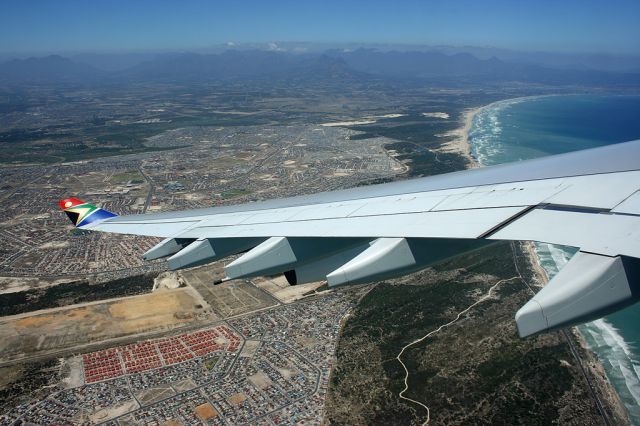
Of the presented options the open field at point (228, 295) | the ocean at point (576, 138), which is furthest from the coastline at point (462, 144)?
the open field at point (228, 295)

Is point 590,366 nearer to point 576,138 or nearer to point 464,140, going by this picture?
point 464,140

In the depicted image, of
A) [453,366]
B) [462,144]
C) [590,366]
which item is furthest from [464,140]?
[453,366]

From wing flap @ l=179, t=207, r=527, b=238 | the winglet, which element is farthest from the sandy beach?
wing flap @ l=179, t=207, r=527, b=238

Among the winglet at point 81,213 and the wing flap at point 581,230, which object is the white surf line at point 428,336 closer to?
the winglet at point 81,213

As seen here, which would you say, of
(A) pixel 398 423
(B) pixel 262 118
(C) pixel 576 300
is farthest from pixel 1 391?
(B) pixel 262 118

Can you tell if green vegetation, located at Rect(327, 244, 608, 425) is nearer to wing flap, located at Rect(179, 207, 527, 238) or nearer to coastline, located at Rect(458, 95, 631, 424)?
coastline, located at Rect(458, 95, 631, 424)

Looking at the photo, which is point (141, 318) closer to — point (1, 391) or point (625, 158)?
point (1, 391)
